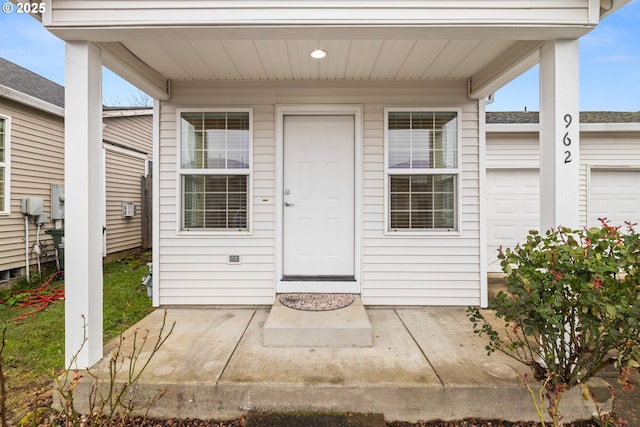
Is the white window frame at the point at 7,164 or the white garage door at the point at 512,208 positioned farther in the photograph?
the white garage door at the point at 512,208

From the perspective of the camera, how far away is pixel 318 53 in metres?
2.83

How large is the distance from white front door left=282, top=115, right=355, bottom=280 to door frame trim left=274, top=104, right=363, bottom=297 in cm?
5

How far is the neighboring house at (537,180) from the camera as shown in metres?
5.20

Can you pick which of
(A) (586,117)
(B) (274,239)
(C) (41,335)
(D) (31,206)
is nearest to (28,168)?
(D) (31,206)

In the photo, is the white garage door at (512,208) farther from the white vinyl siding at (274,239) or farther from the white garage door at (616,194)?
the white vinyl siding at (274,239)

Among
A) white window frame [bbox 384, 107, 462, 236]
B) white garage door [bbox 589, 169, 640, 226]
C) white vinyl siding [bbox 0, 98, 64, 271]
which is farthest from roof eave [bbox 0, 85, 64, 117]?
white garage door [bbox 589, 169, 640, 226]

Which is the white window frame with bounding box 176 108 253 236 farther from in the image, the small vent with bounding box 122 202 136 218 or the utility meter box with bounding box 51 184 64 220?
A: the small vent with bounding box 122 202 136 218

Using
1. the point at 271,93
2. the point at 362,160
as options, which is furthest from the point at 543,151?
the point at 271,93

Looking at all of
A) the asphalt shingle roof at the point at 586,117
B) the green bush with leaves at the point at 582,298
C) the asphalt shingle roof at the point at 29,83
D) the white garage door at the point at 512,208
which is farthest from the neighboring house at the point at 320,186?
the asphalt shingle roof at the point at 29,83

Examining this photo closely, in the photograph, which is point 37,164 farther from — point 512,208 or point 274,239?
point 512,208

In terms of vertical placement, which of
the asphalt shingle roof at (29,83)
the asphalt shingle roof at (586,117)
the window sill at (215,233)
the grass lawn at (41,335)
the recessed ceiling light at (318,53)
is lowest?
the grass lawn at (41,335)

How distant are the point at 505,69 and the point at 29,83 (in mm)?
7827

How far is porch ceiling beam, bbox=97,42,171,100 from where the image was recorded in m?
2.52

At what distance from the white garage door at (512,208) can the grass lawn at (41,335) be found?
5136 millimetres
